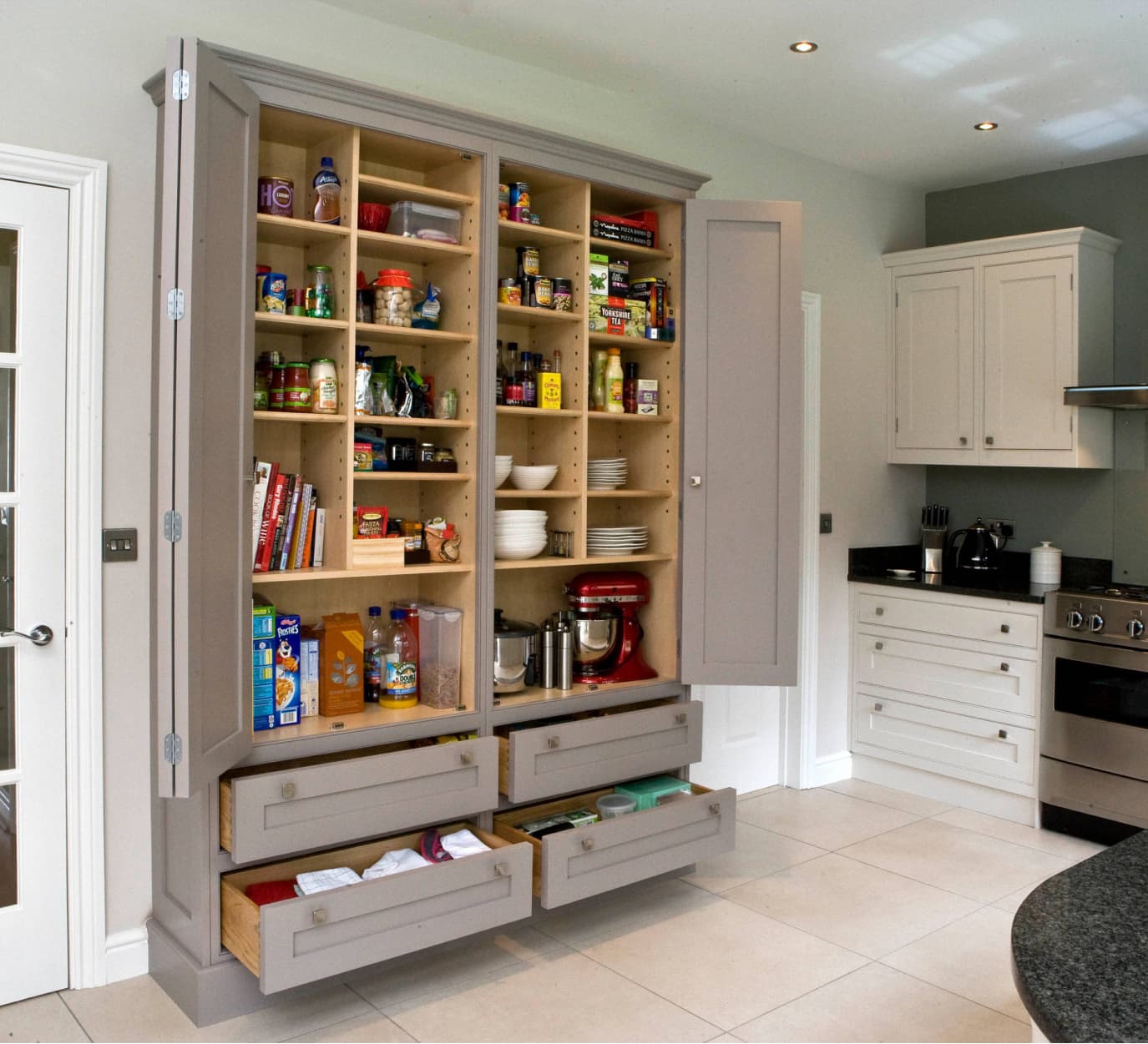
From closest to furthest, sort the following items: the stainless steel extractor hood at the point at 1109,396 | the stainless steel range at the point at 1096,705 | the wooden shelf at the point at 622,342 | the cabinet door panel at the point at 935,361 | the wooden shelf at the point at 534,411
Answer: the wooden shelf at the point at 534,411 → the wooden shelf at the point at 622,342 → the stainless steel range at the point at 1096,705 → the stainless steel extractor hood at the point at 1109,396 → the cabinet door panel at the point at 935,361

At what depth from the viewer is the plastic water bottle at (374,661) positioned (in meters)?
2.97

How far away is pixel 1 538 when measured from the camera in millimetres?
2557

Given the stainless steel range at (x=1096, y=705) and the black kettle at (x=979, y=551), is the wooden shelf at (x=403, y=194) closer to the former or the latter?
the stainless steel range at (x=1096, y=705)

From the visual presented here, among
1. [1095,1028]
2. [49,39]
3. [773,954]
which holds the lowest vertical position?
[773,954]

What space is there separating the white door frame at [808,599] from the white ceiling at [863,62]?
0.80m

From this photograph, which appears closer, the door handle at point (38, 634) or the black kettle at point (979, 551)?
the door handle at point (38, 634)

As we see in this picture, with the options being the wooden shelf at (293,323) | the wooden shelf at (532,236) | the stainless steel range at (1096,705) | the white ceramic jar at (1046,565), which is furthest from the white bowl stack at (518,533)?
the white ceramic jar at (1046,565)

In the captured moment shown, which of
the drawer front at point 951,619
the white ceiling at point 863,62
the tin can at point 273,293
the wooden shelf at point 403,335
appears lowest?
the drawer front at point 951,619

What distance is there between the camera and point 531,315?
125 inches

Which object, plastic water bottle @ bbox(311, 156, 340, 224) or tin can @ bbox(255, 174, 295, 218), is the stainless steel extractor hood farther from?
tin can @ bbox(255, 174, 295, 218)

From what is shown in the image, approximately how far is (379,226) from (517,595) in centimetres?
126

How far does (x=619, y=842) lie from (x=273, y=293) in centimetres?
179

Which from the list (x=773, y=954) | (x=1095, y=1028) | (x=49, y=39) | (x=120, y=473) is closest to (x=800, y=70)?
(x=49, y=39)

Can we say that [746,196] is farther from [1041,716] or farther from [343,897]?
[343,897]
